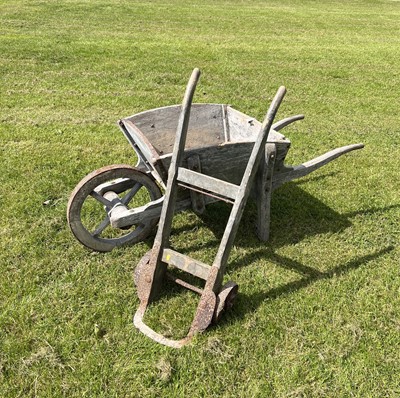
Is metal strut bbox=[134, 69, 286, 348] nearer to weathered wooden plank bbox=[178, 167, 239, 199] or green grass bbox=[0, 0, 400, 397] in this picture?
weathered wooden plank bbox=[178, 167, 239, 199]

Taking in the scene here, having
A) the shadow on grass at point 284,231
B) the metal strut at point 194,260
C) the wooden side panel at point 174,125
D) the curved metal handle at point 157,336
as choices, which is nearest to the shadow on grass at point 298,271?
the shadow on grass at point 284,231

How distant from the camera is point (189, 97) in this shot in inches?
115

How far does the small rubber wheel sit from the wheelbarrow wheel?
99 centimetres

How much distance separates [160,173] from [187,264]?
2.57ft

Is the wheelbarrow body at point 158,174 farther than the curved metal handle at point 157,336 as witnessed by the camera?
Yes

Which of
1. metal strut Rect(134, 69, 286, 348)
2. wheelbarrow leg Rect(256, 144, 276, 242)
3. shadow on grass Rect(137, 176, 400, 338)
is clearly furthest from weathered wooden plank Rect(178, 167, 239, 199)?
shadow on grass Rect(137, 176, 400, 338)

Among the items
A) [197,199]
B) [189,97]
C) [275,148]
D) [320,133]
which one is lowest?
[320,133]

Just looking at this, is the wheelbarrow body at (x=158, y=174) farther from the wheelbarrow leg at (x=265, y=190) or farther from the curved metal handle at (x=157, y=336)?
the curved metal handle at (x=157, y=336)

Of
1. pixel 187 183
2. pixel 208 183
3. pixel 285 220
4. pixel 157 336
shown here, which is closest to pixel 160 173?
pixel 187 183

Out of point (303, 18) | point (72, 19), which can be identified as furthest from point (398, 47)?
point (72, 19)

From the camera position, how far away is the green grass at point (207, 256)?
2.68 meters

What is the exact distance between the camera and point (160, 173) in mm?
3213

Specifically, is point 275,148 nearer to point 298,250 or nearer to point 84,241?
point 298,250

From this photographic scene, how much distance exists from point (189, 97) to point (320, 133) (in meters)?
3.87
